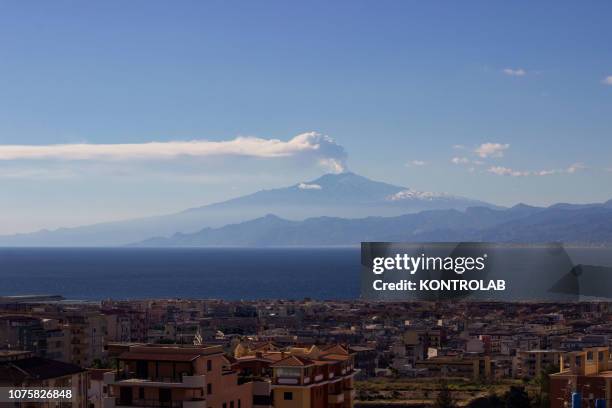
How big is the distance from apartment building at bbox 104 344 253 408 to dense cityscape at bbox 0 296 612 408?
0.05 ft

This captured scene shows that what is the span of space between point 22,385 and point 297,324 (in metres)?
50.6

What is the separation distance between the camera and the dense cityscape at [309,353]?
48.5 feet

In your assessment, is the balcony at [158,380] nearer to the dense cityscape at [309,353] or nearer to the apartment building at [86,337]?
the dense cityscape at [309,353]

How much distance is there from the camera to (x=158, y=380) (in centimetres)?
1443

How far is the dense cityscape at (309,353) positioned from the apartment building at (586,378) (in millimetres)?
25

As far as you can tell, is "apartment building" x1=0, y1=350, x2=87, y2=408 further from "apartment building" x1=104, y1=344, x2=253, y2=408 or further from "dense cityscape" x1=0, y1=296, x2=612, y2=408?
"apartment building" x1=104, y1=344, x2=253, y2=408

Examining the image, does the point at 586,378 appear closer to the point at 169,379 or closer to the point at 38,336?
the point at 169,379

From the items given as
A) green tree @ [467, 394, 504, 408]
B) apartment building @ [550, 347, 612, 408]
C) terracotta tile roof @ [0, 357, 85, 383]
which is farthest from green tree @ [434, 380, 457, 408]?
terracotta tile roof @ [0, 357, 85, 383]

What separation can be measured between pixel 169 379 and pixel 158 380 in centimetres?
14

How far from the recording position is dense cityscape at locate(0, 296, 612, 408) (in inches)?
582

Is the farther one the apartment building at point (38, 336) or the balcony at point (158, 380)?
the apartment building at point (38, 336)

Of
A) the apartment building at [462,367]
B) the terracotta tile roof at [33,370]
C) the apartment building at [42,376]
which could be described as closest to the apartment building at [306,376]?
the apartment building at [42,376]

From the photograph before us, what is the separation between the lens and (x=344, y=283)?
128m

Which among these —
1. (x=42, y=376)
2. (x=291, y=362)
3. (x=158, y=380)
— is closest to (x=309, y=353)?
(x=291, y=362)
